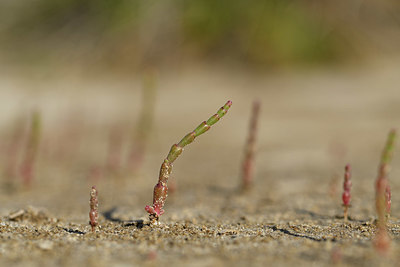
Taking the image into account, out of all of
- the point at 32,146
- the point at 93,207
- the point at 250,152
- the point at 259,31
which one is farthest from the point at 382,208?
the point at 259,31

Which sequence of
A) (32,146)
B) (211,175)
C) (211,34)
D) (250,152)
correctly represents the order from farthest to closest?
(211,34)
(211,175)
(32,146)
(250,152)

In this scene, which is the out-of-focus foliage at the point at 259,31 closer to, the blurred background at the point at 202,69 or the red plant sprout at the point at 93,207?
the blurred background at the point at 202,69

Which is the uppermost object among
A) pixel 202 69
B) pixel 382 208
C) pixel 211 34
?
pixel 211 34

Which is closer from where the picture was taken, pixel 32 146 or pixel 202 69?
pixel 32 146

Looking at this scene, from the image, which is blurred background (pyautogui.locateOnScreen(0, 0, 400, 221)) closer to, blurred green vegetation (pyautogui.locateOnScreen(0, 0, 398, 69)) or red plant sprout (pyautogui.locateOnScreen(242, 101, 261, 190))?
blurred green vegetation (pyautogui.locateOnScreen(0, 0, 398, 69))

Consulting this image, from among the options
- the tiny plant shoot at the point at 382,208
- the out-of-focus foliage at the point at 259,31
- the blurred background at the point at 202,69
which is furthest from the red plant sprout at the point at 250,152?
the out-of-focus foliage at the point at 259,31

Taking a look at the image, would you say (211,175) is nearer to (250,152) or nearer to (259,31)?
(250,152)
